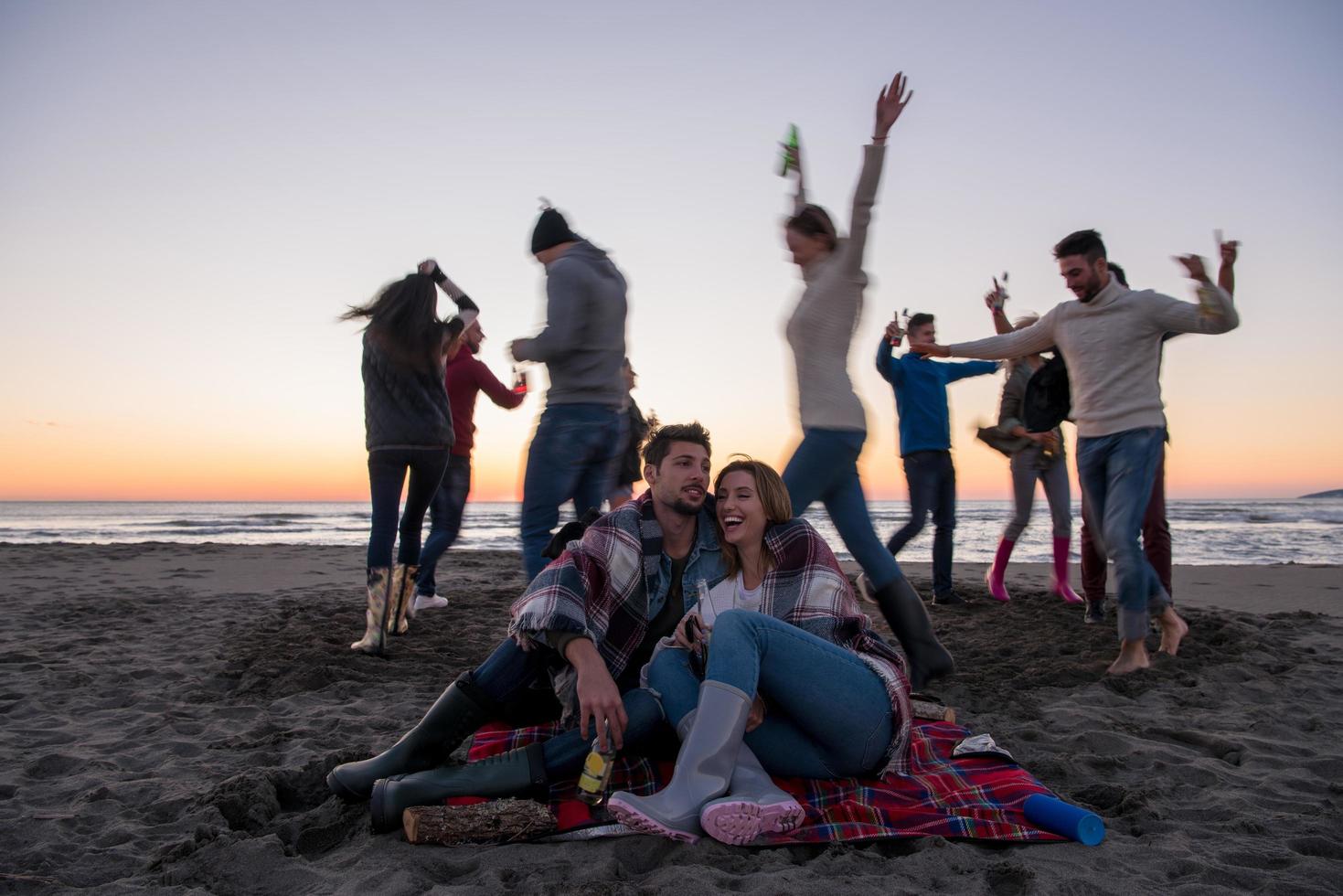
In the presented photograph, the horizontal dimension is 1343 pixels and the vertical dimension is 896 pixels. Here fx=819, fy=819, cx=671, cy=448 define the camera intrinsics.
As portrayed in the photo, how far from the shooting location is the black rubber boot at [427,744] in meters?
2.38

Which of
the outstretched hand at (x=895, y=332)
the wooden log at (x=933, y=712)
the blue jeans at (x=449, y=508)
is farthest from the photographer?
the blue jeans at (x=449, y=508)

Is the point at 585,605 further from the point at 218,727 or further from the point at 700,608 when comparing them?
the point at 218,727

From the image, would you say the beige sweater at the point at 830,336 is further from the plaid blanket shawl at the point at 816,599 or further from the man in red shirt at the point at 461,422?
the man in red shirt at the point at 461,422

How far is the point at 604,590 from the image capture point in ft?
8.25

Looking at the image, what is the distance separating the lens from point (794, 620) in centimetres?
250

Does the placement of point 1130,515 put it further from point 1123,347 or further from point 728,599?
point 728,599

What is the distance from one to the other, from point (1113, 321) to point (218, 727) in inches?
170

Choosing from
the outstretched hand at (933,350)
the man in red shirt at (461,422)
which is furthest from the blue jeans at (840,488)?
the man in red shirt at (461,422)

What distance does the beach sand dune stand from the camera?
6.37 feet

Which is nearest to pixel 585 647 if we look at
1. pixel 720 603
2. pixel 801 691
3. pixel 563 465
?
pixel 720 603

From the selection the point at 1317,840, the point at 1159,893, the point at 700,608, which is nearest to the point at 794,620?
the point at 700,608

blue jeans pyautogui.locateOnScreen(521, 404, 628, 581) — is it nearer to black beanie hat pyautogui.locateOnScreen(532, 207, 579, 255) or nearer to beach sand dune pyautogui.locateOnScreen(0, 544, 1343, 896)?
black beanie hat pyautogui.locateOnScreen(532, 207, 579, 255)

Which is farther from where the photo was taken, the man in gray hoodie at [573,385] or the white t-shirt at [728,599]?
the man in gray hoodie at [573,385]

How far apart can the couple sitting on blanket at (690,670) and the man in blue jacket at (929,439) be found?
11.6ft
